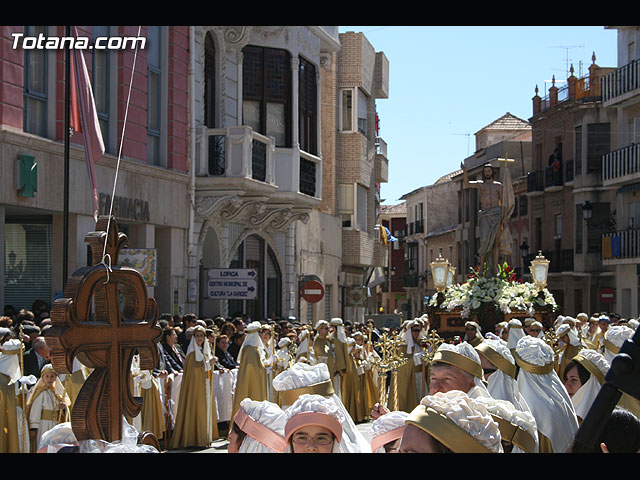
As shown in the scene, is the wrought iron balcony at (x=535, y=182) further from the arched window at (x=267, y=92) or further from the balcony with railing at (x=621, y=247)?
the arched window at (x=267, y=92)

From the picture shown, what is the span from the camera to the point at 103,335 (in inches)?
157

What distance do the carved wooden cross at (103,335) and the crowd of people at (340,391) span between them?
0.27m

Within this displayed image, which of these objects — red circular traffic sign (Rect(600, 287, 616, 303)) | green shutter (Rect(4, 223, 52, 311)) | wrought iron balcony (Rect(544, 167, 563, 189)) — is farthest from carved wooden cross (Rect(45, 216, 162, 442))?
wrought iron balcony (Rect(544, 167, 563, 189))

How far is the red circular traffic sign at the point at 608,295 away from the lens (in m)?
38.7

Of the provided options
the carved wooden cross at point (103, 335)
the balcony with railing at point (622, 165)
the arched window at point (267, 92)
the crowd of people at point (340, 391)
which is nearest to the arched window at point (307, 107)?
the arched window at point (267, 92)

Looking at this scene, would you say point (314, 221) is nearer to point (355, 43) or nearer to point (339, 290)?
point (339, 290)

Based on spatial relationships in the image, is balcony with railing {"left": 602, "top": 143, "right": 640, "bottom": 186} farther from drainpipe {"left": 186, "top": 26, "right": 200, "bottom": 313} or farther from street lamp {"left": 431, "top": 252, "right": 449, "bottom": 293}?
drainpipe {"left": 186, "top": 26, "right": 200, "bottom": 313}

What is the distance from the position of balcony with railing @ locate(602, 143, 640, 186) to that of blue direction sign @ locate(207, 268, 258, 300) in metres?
19.7

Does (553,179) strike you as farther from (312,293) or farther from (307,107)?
(312,293)

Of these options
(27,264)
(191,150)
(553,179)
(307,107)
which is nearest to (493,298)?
(191,150)

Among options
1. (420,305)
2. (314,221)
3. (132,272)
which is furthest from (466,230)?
(132,272)

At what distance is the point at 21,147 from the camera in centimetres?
1611

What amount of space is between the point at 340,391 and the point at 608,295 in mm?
22479

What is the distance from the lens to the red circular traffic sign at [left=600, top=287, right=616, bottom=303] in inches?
1524
